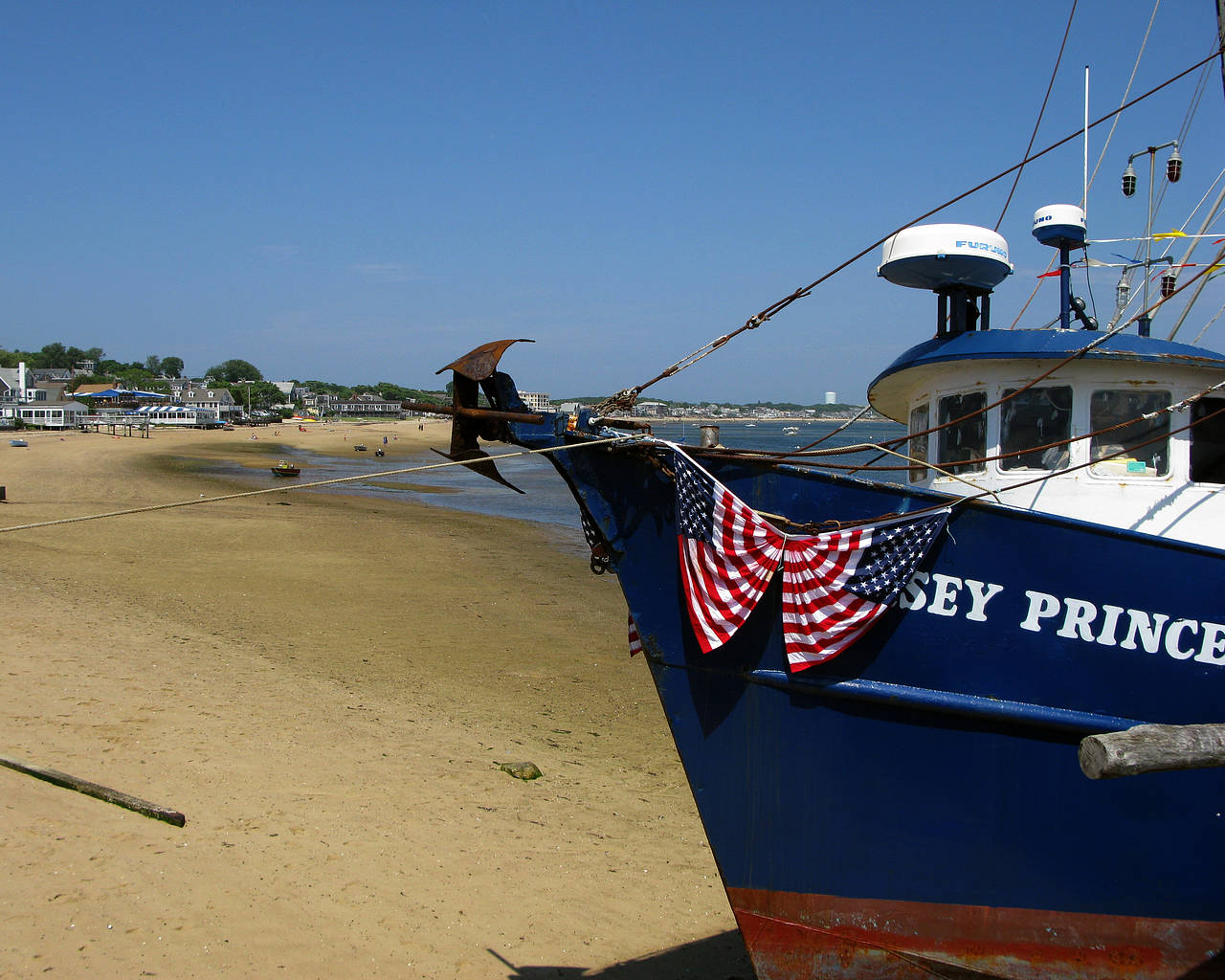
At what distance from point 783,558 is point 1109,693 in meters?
1.80

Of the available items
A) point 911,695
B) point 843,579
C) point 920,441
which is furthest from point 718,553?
point 920,441

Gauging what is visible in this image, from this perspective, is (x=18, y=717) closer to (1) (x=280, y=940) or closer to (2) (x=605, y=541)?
(1) (x=280, y=940)

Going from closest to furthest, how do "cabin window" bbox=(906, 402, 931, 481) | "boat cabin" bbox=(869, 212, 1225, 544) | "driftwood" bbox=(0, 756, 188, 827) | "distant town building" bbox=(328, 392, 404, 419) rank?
"boat cabin" bbox=(869, 212, 1225, 544) → "driftwood" bbox=(0, 756, 188, 827) → "cabin window" bbox=(906, 402, 931, 481) → "distant town building" bbox=(328, 392, 404, 419)

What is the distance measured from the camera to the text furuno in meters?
4.39

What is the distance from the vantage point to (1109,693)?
14.5 feet

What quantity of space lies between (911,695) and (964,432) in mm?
2097

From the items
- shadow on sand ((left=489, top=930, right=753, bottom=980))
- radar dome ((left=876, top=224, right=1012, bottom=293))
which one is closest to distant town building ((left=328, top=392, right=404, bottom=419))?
radar dome ((left=876, top=224, right=1012, bottom=293))

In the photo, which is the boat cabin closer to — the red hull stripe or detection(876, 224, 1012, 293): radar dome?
detection(876, 224, 1012, 293): radar dome

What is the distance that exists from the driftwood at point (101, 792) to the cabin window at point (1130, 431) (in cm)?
650

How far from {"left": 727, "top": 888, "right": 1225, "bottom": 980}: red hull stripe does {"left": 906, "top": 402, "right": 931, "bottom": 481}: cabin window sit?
2.93m

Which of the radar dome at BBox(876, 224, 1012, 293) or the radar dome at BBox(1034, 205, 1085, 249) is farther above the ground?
the radar dome at BBox(1034, 205, 1085, 249)

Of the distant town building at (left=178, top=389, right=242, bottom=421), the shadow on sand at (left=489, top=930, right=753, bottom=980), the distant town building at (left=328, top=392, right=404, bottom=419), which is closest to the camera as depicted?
the shadow on sand at (left=489, top=930, right=753, bottom=980)

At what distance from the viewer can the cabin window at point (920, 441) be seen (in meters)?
6.21

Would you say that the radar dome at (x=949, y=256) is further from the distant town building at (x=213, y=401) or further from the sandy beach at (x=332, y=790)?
the distant town building at (x=213, y=401)
